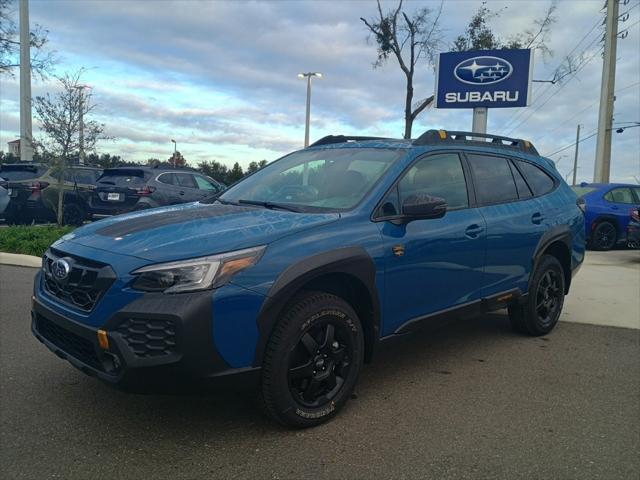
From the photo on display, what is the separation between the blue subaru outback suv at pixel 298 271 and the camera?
2.71 metres

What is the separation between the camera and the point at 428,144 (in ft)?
13.7

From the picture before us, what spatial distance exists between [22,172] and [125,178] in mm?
2906

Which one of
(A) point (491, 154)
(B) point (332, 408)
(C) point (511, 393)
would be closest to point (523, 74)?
(A) point (491, 154)

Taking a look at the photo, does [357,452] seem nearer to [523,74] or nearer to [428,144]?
[428,144]

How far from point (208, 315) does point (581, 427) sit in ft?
7.89

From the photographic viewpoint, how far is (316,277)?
10.2 feet

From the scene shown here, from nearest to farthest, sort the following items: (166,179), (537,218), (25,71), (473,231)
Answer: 1. (473,231)
2. (537,218)
3. (166,179)
4. (25,71)

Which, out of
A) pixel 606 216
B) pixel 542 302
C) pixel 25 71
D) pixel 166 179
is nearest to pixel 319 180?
pixel 542 302

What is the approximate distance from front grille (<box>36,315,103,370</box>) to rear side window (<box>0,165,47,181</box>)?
10.9 meters

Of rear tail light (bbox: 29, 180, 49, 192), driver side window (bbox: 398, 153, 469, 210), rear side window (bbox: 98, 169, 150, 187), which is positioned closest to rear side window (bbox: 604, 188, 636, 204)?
driver side window (bbox: 398, 153, 469, 210)

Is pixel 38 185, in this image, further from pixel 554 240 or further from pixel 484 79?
pixel 554 240

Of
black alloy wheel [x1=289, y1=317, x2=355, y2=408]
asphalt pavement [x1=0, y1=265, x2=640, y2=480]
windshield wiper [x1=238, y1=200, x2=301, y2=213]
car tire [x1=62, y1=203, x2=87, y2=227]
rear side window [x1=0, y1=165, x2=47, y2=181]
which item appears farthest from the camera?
car tire [x1=62, y1=203, x2=87, y2=227]

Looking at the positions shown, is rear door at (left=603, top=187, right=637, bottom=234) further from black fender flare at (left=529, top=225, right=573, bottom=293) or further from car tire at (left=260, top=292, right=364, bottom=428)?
car tire at (left=260, top=292, right=364, bottom=428)

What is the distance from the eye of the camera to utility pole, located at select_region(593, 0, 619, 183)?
2177 cm
